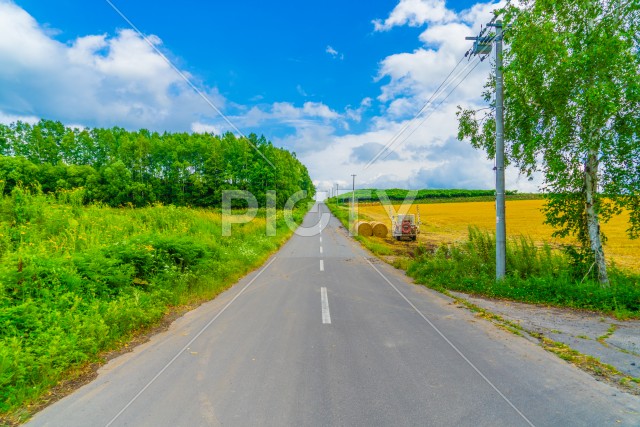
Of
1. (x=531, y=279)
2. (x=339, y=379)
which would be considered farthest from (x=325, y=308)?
(x=531, y=279)

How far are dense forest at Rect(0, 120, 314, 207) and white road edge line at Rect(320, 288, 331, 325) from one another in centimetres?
3883

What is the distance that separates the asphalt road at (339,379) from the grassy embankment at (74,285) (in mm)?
546

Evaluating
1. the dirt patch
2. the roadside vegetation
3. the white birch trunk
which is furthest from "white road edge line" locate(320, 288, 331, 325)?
the white birch trunk

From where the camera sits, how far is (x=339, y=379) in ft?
14.2

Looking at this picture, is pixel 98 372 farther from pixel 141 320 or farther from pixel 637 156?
pixel 637 156

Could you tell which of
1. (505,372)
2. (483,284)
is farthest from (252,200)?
(505,372)

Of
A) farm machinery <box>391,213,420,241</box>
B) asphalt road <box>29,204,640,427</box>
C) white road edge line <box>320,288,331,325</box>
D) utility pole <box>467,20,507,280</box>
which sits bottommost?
white road edge line <box>320,288,331,325</box>

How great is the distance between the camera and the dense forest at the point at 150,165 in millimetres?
48316

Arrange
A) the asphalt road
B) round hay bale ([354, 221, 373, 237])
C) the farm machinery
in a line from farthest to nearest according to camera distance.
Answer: round hay bale ([354, 221, 373, 237]) < the farm machinery < the asphalt road

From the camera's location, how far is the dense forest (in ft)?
159

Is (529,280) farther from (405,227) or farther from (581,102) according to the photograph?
(405,227)

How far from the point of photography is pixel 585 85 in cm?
848

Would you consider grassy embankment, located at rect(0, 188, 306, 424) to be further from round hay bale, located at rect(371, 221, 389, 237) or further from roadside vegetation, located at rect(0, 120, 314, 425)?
round hay bale, located at rect(371, 221, 389, 237)

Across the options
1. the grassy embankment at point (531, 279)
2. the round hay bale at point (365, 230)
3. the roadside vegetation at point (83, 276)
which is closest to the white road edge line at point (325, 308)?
the roadside vegetation at point (83, 276)
